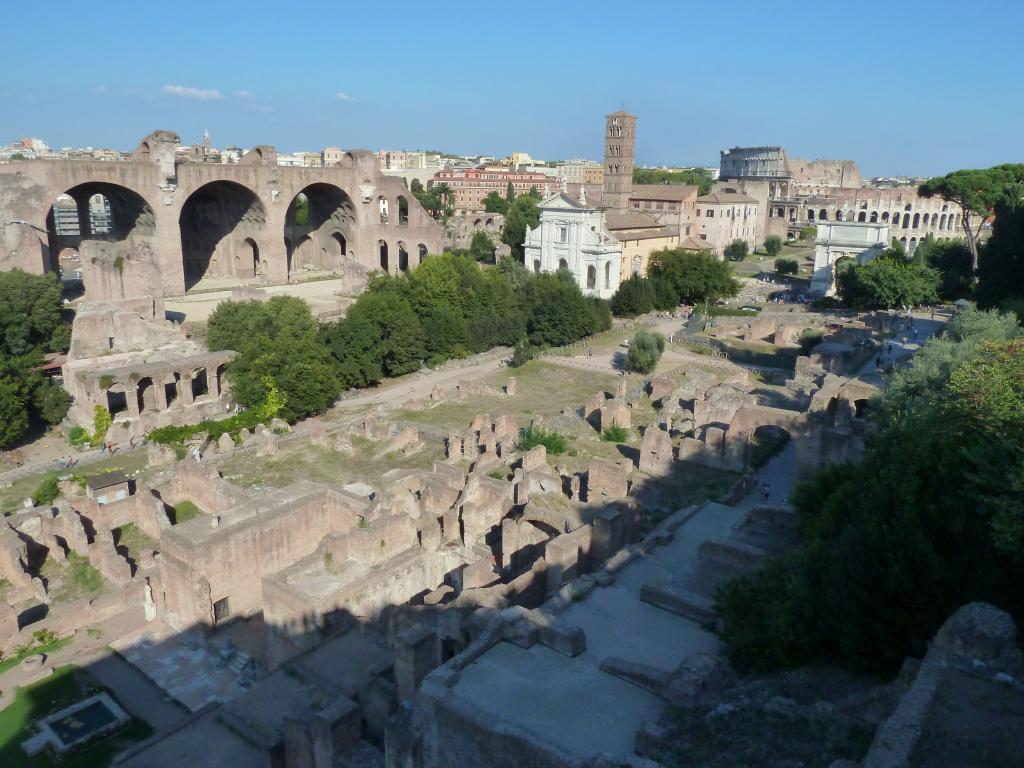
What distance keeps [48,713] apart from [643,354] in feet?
81.8

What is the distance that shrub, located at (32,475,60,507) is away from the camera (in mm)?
20359

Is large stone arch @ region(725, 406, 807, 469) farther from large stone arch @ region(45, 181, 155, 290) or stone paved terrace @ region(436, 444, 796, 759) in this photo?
large stone arch @ region(45, 181, 155, 290)

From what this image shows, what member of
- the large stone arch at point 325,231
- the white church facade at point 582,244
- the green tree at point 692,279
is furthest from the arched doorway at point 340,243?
the green tree at point 692,279

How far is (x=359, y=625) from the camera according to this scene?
513 inches

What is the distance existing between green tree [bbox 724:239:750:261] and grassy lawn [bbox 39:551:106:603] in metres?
58.2

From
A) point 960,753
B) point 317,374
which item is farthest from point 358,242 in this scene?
point 960,753

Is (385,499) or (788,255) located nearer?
(385,499)

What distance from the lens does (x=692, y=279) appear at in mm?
46531

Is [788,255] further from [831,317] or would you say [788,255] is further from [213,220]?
[213,220]

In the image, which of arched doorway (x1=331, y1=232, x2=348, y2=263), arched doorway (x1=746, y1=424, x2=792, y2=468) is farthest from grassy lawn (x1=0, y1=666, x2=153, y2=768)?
arched doorway (x1=331, y1=232, x2=348, y2=263)

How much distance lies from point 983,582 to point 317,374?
2296 centimetres

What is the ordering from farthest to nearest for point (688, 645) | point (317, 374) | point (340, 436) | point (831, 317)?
point (831, 317), point (317, 374), point (340, 436), point (688, 645)

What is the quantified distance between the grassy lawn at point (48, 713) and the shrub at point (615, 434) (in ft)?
47.3

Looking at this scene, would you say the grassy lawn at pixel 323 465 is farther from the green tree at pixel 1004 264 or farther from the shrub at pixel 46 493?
the green tree at pixel 1004 264
